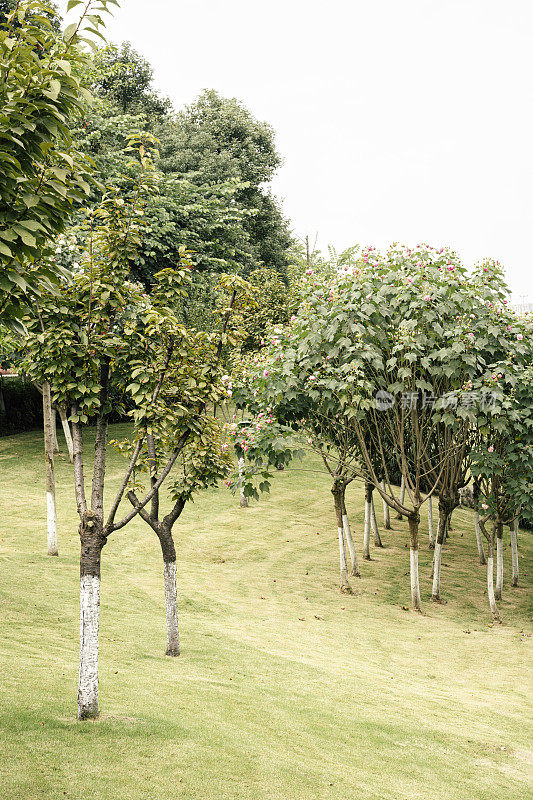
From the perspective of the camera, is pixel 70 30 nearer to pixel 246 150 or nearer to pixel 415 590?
pixel 415 590

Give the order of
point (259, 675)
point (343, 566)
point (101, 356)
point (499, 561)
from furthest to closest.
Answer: point (343, 566) < point (499, 561) < point (259, 675) < point (101, 356)

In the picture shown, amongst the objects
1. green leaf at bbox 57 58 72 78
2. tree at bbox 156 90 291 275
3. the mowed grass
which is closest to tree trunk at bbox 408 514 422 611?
the mowed grass

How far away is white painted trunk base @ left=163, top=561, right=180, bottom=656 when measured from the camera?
10.4m

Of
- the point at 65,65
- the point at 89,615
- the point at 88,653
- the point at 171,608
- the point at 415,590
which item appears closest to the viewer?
the point at 65,65

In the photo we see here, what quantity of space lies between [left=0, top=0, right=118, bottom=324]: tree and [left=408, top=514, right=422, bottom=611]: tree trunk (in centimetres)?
1192

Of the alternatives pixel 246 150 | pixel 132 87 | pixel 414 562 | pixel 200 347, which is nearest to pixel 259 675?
pixel 200 347

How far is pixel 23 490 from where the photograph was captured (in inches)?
935

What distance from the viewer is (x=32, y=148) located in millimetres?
4742

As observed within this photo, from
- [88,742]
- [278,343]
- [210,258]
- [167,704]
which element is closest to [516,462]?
[278,343]

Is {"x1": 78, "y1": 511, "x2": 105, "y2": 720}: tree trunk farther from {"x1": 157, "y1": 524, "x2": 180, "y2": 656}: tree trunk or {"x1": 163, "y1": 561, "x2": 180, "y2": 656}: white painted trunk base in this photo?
{"x1": 163, "y1": 561, "x2": 180, "y2": 656}: white painted trunk base

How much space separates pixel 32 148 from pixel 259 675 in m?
8.20

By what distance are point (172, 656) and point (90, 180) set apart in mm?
7941

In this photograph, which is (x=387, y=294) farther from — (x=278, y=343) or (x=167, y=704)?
(x=167, y=704)

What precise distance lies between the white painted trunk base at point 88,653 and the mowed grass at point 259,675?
194mm
